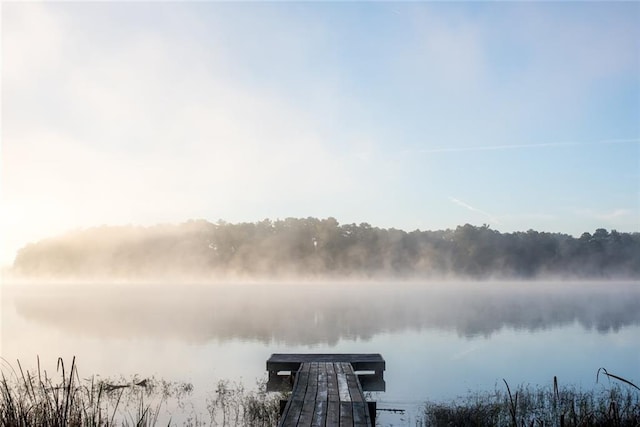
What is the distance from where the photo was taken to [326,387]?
33.1ft

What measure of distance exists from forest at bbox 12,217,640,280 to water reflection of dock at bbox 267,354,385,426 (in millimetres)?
109528

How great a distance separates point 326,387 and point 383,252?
11725 centimetres

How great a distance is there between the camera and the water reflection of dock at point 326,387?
26.5 ft

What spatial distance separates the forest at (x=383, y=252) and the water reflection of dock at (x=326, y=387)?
10953cm

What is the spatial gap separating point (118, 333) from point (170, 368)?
12.5 meters

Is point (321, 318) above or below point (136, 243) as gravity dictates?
below

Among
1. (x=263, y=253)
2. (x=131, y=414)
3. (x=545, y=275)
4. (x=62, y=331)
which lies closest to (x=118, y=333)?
(x=62, y=331)

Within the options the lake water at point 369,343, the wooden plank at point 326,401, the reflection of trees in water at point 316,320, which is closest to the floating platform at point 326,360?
the lake water at point 369,343

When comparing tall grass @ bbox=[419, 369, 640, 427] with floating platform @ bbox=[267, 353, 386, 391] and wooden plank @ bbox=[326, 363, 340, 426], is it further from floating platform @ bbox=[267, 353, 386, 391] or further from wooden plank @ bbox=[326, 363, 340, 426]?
wooden plank @ bbox=[326, 363, 340, 426]

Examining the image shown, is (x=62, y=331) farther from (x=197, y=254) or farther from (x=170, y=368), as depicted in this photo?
(x=197, y=254)

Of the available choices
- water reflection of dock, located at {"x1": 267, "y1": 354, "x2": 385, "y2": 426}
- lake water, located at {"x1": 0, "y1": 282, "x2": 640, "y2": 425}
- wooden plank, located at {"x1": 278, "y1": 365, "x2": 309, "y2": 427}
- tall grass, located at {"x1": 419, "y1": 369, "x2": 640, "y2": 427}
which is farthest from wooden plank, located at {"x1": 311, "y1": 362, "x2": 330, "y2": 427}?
tall grass, located at {"x1": 419, "y1": 369, "x2": 640, "y2": 427}

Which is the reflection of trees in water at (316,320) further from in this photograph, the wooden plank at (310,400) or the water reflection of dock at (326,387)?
the wooden plank at (310,400)

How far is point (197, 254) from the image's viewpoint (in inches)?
5221

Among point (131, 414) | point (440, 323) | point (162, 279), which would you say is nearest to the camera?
point (131, 414)
